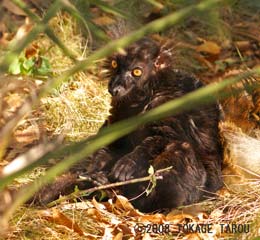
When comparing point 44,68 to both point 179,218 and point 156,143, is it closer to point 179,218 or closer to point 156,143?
point 156,143

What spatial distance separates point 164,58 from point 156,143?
0.55m

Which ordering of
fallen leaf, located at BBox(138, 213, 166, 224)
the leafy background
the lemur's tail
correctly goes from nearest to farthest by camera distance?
the leafy background < fallen leaf, located at BBox(138, 213, 166, 224) < the lemur's tail

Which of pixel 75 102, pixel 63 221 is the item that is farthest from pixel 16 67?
pixel 63 221

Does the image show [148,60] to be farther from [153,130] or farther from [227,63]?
[227,63]

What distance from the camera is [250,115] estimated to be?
4.94 meters

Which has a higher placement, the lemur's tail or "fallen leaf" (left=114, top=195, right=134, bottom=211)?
the lemur's tail

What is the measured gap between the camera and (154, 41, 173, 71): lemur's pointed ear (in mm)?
4293

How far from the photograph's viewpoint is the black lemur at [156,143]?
392cm

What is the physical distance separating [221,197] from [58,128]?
63.8 inches

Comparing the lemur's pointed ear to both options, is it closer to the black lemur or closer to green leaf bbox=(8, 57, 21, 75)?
the black lemur

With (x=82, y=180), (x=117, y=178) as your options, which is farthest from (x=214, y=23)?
(x=82, y=180)

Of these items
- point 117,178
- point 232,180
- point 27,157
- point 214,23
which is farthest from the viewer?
point 232,180

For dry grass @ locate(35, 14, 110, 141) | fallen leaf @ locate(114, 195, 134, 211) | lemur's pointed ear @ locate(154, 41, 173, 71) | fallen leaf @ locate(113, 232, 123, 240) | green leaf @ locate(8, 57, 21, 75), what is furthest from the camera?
green leaf @ locate(8, 57, 21, 75)


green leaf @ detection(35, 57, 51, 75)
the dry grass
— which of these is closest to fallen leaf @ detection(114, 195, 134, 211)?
the dry grass
